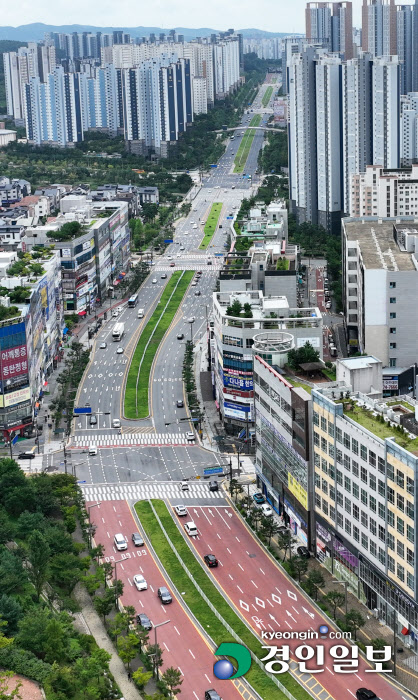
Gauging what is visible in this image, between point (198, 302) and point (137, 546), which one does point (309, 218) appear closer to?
point (198, 302)

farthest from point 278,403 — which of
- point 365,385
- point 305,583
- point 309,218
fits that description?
point 309,218

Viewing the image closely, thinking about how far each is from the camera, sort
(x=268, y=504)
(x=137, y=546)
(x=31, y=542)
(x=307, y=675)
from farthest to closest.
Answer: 1. (x=268, y=504)
2. (x=137, y=546)
3. (x=31, y=542)
4. (x=307, y=675)

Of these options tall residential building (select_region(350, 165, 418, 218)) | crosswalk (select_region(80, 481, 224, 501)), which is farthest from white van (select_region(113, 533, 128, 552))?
tall residential building (select_region(350, 165, 418, 218))

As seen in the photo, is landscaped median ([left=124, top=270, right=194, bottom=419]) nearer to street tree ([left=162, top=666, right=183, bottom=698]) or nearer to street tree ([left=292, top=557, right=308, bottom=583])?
street tree ([left=292, top=557, right=308, bottom=583])

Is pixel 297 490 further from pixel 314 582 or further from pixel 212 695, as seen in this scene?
pixel 212 695

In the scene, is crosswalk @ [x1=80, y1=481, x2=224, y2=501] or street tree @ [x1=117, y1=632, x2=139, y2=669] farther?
crosswalk @ [x1=80, y1=481, x2=224, y2=501]

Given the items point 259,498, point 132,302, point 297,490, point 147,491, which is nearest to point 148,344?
point 132,302
